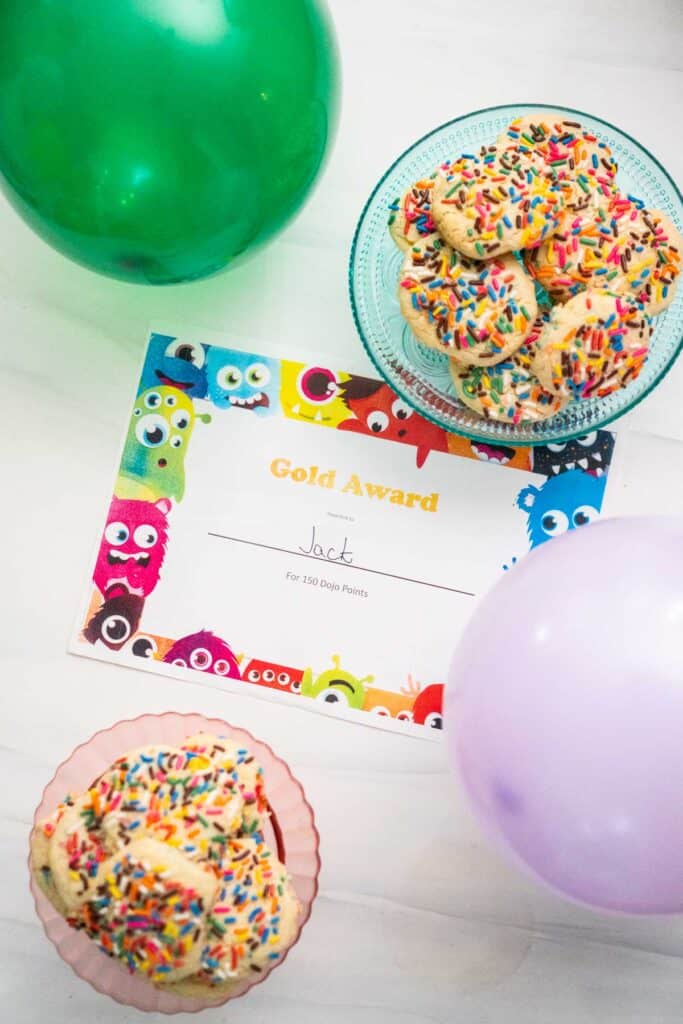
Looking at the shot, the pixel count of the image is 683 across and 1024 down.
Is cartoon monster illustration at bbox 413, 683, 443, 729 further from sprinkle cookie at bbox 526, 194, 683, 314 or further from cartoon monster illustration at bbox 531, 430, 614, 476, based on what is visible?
sprinkle cookie at bbox 526, 194, 683, 314

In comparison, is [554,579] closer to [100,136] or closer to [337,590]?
[337,590]

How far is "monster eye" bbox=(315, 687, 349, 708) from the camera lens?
827 mm

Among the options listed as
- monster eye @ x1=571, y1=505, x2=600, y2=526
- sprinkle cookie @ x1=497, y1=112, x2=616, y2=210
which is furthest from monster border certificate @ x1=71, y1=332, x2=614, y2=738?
sprinkle cookie @ x1=497, y1=112, x2=616, y2=210

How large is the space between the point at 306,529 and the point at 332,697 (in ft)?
0.48

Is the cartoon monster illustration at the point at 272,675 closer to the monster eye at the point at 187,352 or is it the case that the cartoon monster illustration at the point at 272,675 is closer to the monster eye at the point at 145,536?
the monster eye at the point at 145,536

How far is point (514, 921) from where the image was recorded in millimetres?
813

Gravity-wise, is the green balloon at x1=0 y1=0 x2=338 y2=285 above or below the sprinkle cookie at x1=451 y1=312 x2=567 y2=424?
above

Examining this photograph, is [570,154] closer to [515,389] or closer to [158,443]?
[515,389]

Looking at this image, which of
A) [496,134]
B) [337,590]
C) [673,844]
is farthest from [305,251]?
[673,844]

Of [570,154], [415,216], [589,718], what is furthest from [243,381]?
[589,718]

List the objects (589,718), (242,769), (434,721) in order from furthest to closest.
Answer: (434,721) → (242,769) → (589,718)

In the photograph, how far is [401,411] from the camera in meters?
0.84

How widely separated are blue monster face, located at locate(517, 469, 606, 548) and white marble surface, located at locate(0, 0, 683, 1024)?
0.03m

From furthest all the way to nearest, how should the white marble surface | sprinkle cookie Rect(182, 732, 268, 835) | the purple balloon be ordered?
the white marble surface
sprinkle cookie Rect(182, 732, 268, 835)
the purple balloon
